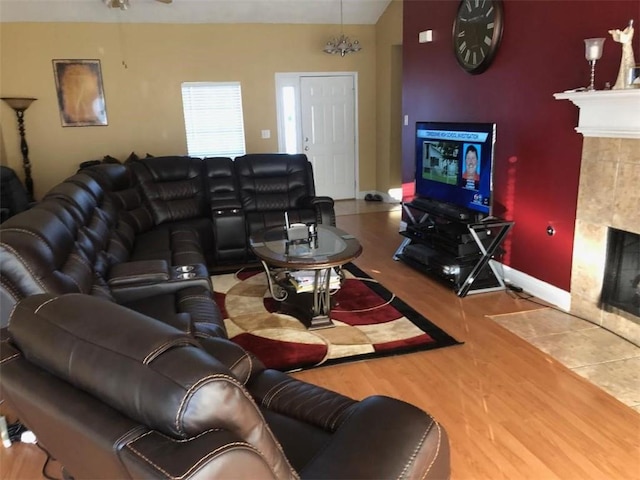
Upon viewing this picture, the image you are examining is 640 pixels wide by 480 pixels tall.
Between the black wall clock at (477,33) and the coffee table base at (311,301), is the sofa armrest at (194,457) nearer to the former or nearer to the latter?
the coffee table base at (311,301)

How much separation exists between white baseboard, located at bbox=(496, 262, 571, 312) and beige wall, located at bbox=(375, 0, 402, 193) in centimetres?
389

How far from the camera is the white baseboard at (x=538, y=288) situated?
3609 mm

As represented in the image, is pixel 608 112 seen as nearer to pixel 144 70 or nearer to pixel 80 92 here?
pixel 144 70

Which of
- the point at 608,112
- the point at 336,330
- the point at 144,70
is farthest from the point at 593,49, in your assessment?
the point at 144,70

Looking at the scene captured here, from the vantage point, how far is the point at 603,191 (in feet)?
10.5

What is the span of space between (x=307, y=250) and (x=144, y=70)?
4.93 metres

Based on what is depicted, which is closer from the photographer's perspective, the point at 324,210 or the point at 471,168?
the point at 471,168

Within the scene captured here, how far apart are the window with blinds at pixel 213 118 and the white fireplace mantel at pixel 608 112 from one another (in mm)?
5126

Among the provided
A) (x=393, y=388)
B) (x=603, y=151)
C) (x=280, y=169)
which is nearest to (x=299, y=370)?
(x=393, y=388)

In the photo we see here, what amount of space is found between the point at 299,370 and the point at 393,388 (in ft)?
1.77

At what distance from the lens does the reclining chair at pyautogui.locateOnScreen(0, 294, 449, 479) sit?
34.0 inches

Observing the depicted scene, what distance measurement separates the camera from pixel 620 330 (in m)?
3.15

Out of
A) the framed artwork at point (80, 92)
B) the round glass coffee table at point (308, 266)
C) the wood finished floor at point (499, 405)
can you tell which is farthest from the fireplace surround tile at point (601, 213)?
the framed artwork at point (80, 92)

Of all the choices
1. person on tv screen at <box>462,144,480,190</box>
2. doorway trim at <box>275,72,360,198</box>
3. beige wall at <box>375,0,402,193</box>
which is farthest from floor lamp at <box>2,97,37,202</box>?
person on tv screen at <box>462,144,480,190</box>
